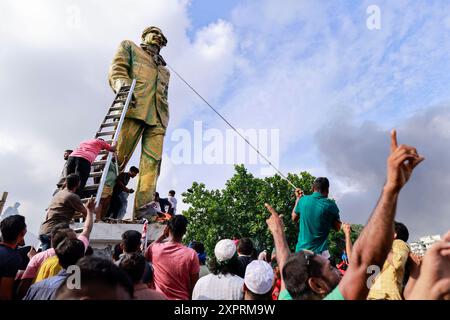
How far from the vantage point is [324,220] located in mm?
4090

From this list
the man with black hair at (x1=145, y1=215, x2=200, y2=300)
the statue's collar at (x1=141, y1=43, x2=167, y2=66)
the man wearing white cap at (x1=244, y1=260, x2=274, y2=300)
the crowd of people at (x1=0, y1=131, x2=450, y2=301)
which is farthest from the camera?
the statue's collar at (x1=141, y1=43, x2=167, y2=66)

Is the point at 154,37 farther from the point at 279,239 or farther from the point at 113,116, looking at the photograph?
the point at 279,239

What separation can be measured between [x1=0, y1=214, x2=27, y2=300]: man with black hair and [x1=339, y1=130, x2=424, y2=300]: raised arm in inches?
97.5

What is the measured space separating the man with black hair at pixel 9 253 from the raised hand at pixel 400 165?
2.77m

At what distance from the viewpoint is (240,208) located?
2850 cm

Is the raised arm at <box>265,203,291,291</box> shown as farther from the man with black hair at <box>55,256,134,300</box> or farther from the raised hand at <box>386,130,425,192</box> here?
the man with black hair at <box>55,256,134,300</box>

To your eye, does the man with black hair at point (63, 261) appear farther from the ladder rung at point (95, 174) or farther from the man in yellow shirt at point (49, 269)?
the ladder rung at point (95, 174)

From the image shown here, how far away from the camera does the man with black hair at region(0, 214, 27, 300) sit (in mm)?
2848

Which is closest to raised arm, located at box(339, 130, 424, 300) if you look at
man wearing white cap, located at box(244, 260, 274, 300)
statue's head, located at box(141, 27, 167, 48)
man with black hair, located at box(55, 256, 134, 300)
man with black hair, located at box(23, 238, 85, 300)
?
→ man wearing white cap, located at box(244, 260, 274, 300)

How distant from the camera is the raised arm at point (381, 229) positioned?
1640 millimetres

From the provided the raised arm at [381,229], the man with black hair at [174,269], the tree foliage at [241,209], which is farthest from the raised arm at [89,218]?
the tree foliage at [241,209]

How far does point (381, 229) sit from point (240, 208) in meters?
27.1

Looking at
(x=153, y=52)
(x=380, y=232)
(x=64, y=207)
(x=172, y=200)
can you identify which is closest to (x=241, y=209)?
(x=172, y=200)
